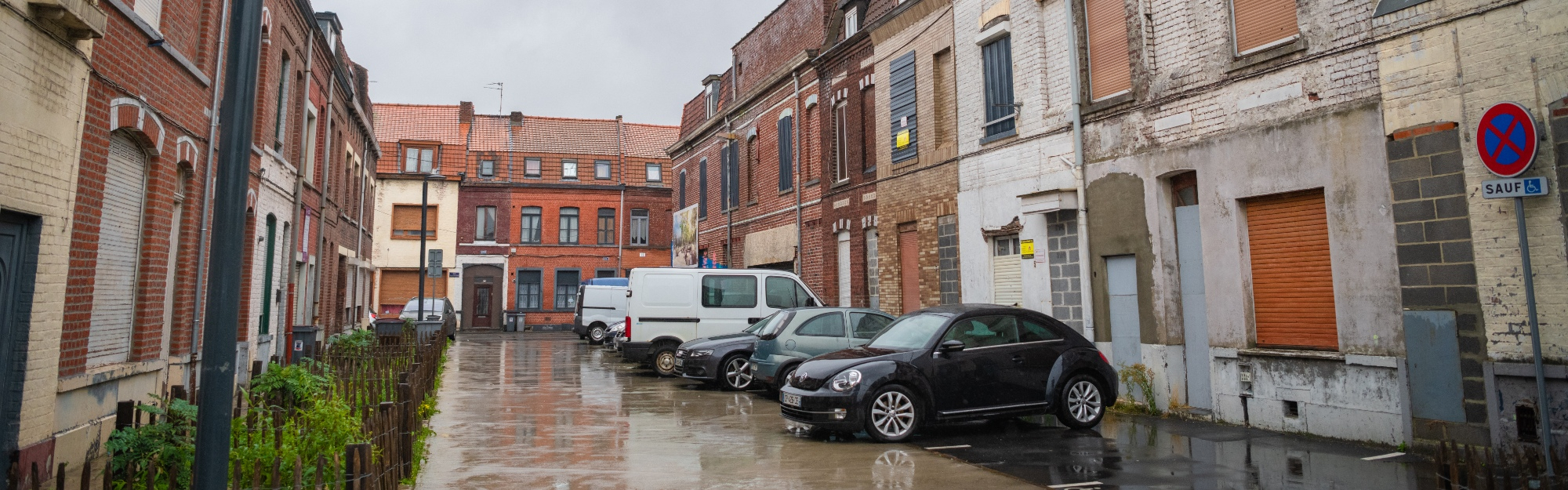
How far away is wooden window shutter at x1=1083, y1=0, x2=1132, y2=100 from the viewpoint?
12.0 meters

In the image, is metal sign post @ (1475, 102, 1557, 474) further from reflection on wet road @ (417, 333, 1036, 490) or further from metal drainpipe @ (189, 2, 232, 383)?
metal drainpipe @ (189, 2, 232, 383)

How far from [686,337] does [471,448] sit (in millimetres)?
8484

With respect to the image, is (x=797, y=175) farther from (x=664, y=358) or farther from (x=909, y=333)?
(x=909, y=333)

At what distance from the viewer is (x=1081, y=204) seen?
1236cm

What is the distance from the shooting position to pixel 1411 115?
827 cm

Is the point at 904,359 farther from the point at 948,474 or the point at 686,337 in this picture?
the point at 686,337

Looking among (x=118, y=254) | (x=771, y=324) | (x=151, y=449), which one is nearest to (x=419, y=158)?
(x=771, y=324)

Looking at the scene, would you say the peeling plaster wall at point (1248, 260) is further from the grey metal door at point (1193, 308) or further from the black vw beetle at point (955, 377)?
the black vw beetle at point (955, 377)

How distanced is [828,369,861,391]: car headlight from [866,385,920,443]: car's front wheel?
0.24 m

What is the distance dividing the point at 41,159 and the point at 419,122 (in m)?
40.0

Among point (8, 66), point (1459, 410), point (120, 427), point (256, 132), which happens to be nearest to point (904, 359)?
point (1459, 410)

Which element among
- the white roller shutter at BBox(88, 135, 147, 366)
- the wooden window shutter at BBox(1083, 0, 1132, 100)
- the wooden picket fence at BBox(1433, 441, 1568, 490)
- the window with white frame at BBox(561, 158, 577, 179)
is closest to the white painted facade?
the window with white frame at BBox(561, 158, 577, 179)

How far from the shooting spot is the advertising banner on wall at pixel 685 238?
99.7 ft

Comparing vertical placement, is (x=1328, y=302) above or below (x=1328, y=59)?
below
